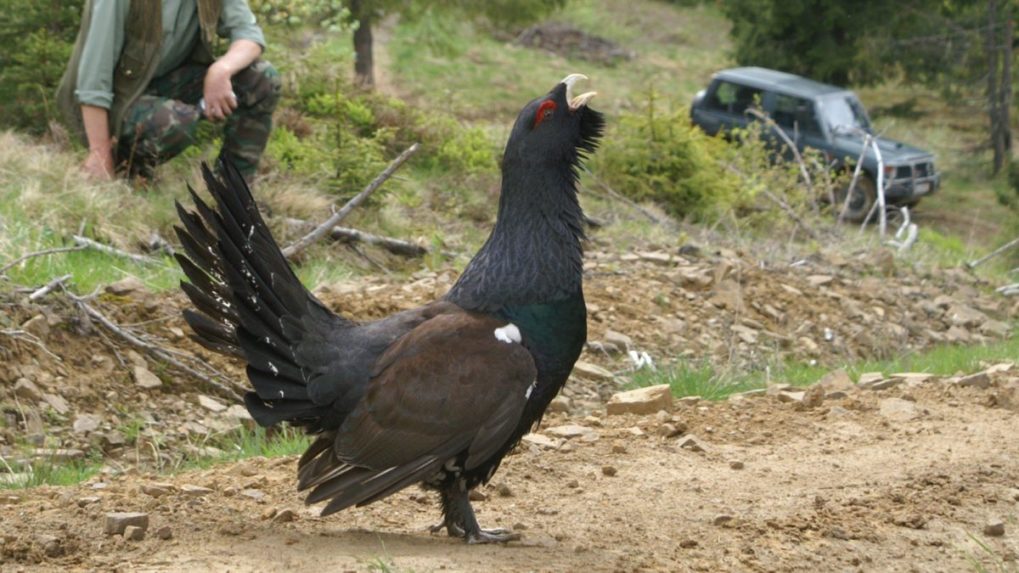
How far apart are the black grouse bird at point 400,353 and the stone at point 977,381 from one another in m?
3.60

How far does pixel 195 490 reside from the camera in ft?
17.2

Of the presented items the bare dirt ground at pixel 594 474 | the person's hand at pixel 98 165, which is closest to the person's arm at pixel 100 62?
the person's hand at pixel 98 165

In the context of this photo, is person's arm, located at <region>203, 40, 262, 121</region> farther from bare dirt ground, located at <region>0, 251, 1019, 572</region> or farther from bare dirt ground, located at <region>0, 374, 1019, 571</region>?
bare dirt ground, located at <region>0, 374, 1019, 571</region>

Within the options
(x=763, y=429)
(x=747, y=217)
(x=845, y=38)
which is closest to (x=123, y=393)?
(x=763, y=429)

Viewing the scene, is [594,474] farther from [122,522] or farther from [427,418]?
[122,522]

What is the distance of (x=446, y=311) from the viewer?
4.97 metres

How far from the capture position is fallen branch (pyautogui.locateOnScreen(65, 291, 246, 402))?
6879 mm

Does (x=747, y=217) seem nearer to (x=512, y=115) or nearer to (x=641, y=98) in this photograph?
(x=641, y=98)

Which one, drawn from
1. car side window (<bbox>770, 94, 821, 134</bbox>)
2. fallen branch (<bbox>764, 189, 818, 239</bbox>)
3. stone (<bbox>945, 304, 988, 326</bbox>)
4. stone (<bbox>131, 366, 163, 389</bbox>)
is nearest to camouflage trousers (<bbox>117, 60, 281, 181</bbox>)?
stone (<bbox>131, 366, 163, 389</bbox>)

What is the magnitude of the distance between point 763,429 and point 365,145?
4.88m

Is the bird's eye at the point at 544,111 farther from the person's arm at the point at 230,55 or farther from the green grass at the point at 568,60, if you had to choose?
the green grass at the point at 568,60

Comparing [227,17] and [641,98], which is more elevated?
[227,17]

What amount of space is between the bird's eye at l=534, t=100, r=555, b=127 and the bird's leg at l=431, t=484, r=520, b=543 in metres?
1.40

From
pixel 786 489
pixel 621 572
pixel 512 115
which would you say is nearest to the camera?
pixel 621 572
